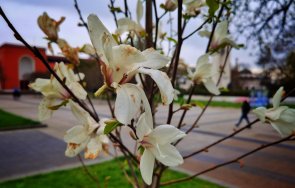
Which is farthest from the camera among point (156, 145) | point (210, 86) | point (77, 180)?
point (77, 180)

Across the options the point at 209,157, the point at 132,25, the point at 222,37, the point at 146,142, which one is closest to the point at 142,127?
the point at 146,142

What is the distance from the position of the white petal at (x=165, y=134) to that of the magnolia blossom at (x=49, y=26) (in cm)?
65

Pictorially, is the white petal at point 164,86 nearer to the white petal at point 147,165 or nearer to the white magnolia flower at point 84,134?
the white petal at point 147,165

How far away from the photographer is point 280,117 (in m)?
0.93

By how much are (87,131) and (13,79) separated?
3935 centimetres

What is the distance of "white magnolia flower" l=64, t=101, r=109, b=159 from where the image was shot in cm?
96

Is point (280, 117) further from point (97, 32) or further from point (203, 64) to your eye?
point (97, 32)

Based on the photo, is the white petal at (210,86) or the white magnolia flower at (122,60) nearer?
the white magnolia flower at (122,60)

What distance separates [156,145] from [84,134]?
396mm

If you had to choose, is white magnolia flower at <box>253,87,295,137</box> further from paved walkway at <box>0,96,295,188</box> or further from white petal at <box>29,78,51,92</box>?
paved walkway at <box>0,96,295,188</box>

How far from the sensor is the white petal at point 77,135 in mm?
966

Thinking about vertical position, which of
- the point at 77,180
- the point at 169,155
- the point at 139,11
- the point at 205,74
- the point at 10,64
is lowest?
the point at 10,64

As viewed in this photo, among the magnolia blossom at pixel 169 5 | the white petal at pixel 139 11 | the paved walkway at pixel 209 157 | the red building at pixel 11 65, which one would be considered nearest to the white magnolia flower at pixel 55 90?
the white petal at pixel 139 11

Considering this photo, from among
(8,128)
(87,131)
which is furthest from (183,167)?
(8,128)
